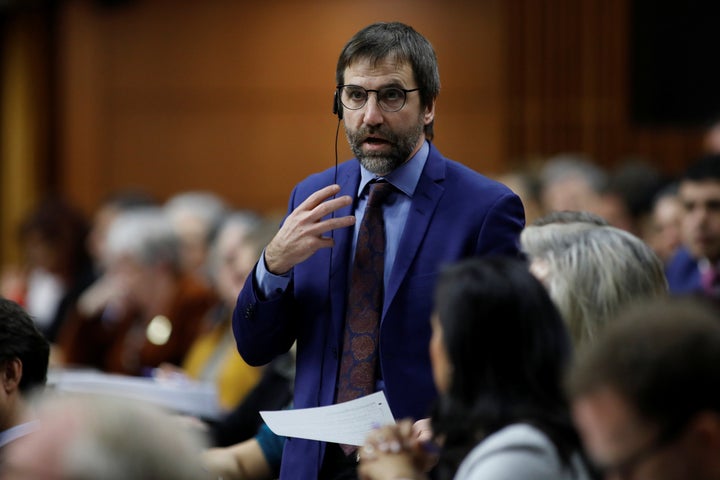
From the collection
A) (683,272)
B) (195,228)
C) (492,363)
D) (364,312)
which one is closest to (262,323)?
(364,312)

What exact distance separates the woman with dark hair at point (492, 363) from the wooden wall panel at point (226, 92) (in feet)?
22.4

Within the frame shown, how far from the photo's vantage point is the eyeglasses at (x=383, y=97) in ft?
7.64

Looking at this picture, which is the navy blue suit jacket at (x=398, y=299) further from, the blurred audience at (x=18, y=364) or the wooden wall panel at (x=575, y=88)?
the wooden wall panel at (x=575, y=88)

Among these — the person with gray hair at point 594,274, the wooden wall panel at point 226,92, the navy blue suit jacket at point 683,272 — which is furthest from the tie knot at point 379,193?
the wooden wall panel at point 226,92

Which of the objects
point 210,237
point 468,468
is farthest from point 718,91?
point 468,468

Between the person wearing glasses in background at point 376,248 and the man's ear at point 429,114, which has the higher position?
the man's ear at point 429,114

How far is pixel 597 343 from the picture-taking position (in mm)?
1441

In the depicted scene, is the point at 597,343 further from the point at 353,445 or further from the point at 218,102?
the point at 218,102

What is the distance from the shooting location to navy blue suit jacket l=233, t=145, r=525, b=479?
228cm

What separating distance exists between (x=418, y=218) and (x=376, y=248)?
11cm

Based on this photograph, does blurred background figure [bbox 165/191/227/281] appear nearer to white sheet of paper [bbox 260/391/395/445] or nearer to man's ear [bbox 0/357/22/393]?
man's ear [bbox 0/357/22/393]

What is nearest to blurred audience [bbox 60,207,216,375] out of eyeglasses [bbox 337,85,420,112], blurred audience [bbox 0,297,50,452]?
blurred audience [bbox 0,297,50,452]

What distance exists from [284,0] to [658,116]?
306 cm

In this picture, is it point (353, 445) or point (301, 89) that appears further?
point (301, 89)
